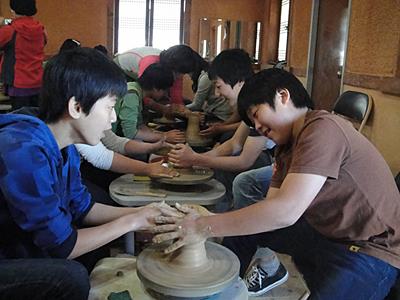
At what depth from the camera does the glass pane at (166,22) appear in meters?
6.23

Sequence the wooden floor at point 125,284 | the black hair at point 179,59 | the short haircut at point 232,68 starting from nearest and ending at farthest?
the wooden floor at point 125,284, the short haircut at point 232,68, the black hair at point 179,59

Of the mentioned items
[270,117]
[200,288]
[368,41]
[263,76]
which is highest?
[368,41]

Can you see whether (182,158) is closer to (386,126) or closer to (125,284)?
(125,284)

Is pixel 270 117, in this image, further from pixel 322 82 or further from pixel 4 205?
pixel 322 82

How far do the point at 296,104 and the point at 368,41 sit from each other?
200 cm

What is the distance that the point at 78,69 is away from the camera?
3.76 ft

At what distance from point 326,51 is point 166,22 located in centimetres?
278

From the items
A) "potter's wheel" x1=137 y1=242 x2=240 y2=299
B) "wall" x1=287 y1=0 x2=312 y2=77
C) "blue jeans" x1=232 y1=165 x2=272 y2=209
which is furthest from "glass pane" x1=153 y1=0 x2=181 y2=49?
"potter's wheel" x1=137 y1=242 x2=240 y2=299

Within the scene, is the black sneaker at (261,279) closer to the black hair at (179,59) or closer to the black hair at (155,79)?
the black hair at (155,79)

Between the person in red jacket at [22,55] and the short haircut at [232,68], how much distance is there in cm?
175

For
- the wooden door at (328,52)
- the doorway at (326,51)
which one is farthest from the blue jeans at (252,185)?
the wooden door at (328,52)

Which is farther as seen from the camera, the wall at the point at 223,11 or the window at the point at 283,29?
the wall at the point at 223,11

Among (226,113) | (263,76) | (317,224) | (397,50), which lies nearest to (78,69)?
(263,76)

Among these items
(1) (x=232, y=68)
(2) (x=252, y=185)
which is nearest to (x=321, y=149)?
(2) (x=252, y=185)
